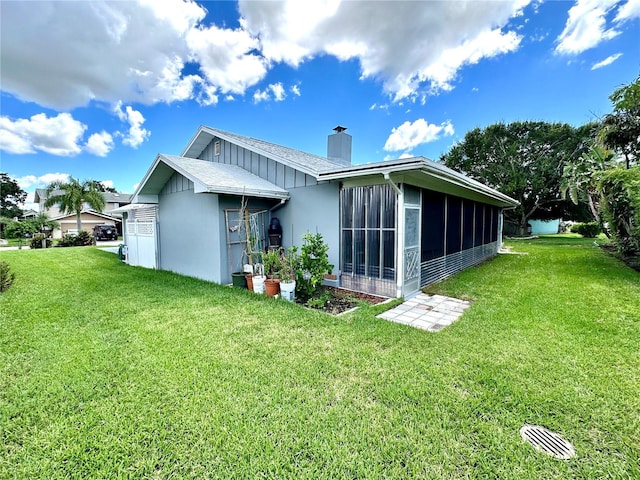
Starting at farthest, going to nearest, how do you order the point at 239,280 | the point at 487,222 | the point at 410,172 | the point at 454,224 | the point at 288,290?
1. the point at 487,222
2. the point at 454,224
3. the point at 239,280
4. the point at 288,290
5. the point at 410,172

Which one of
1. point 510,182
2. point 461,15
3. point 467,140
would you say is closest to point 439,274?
point 461,15

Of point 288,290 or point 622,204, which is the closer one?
point 288,290

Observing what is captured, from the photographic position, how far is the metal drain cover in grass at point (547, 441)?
2.13 metres

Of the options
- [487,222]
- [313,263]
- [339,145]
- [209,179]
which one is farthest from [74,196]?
[487,222]

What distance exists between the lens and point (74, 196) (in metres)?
24.5

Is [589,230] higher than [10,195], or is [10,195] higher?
[10,195]

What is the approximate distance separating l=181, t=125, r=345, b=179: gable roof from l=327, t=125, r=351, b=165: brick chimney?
9.61 ft

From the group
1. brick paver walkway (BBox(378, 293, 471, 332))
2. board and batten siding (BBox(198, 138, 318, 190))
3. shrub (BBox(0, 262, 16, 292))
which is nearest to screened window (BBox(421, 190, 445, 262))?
brick paver walkway (BBox(378, 293, 471, 332))

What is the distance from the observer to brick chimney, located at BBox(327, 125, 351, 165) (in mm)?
13062

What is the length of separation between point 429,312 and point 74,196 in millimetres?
30829

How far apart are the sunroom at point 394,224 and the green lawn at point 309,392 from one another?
5.06ft

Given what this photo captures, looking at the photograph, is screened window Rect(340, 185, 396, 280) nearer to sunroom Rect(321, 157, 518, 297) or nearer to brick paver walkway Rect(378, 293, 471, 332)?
sunroom Rect(321, 157, 518, 297)

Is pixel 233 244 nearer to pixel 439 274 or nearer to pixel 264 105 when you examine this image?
pixel 439 274

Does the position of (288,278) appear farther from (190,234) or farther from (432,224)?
(432,224)
